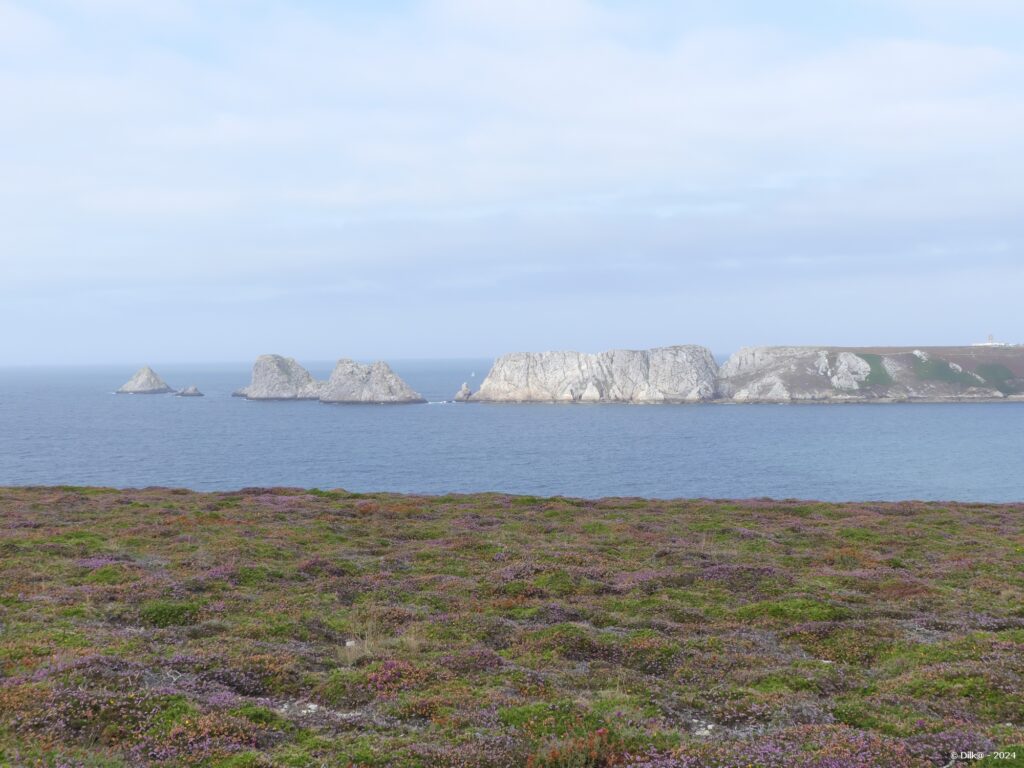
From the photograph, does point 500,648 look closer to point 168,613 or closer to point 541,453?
point 168,613

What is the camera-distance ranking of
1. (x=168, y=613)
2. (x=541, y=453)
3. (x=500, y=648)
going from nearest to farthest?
1. (x=500, y=648)
2. (x=168, y=613)
3. (x=541, y=453)

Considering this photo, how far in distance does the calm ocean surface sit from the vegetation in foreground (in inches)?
2290

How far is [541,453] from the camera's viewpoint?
122188mm

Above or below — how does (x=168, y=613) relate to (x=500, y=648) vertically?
above

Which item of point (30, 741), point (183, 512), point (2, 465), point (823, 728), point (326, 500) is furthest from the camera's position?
point (2, 465)

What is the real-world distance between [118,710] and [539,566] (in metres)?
15.2

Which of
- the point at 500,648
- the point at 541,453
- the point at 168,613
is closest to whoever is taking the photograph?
the point at 500,648

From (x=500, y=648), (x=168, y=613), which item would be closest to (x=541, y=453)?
(x=168, y=613)

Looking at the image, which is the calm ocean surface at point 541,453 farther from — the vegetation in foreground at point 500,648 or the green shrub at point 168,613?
the green shrub at point 168,613

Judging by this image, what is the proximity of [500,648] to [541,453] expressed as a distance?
351 feet

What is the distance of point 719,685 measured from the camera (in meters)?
12.8

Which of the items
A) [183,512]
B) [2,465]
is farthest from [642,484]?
[2,465]

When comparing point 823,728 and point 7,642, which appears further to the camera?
point 7,642

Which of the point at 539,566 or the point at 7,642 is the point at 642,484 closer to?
the point at 539,566
